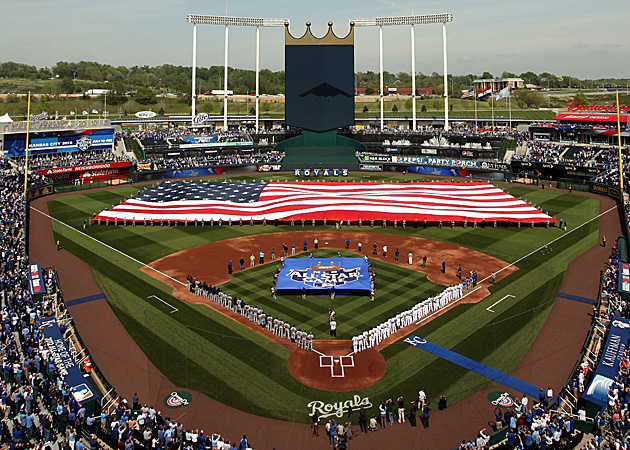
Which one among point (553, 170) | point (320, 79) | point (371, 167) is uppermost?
point (320, 79)

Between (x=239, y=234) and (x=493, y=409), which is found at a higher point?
(x=239, y=234)

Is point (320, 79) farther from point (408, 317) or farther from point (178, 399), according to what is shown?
point (178, 399)

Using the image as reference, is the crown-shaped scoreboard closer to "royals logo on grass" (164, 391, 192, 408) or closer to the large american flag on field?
the large american flag on field

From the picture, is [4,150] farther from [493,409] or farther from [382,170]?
[493,409]

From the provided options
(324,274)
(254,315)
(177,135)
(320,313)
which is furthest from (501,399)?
(177,135)

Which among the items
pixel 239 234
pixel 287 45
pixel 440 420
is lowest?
pixel 440 420

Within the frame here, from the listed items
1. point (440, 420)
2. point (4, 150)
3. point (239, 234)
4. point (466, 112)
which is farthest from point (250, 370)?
point (466, 112)
